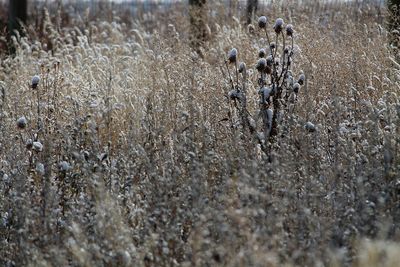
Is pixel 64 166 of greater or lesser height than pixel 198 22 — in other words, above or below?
above

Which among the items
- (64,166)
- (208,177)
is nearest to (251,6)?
(208,177)

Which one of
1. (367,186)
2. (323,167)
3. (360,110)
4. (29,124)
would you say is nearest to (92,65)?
(29,124)

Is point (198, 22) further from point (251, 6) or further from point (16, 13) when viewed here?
point (16, 13)

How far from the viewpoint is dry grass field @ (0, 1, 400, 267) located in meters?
3.27

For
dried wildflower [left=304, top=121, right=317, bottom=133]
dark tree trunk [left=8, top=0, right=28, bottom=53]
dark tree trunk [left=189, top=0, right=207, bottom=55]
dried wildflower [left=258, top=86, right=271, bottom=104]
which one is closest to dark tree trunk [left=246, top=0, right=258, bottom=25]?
dark tree trunk [left=189, top=0, right=207, bottom=55]

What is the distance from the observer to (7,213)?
14.5 ft

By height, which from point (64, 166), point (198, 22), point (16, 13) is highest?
point (64, 166)

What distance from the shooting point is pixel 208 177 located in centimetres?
455

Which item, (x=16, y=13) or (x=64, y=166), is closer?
(x=64, y=166)

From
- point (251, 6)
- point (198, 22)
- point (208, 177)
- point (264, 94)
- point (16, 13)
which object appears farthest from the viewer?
point (16, 13)

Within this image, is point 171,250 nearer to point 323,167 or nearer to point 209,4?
point 323,167

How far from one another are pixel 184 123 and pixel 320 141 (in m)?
1.20

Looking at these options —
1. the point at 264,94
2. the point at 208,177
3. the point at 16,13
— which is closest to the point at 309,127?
the point at 264,94

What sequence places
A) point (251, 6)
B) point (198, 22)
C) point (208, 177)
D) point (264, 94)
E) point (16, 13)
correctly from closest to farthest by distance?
point (208, 177) → point (264, 94) → point (198, 22) → point (251, 6) → point (16, 13)
